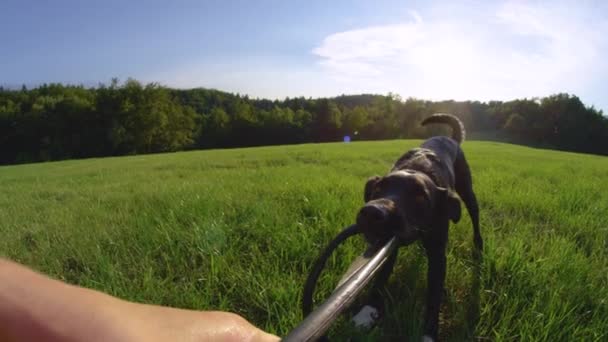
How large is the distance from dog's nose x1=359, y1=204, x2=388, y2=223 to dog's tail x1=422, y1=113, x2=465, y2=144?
2.33 m

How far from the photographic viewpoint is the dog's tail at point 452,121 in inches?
130

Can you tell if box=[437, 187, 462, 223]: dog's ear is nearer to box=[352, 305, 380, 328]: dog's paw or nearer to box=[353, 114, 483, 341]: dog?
box=[353, 114, 483, 341]: dog

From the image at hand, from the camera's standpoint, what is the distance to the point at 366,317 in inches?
67.5

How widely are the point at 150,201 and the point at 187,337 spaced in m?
4.00

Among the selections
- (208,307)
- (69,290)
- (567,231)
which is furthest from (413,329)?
(567,231)

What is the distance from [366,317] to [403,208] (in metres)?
0.70

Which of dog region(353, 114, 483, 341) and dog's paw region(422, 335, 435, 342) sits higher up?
dog region(353, 114, 483, 341)

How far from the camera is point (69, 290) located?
19.7 inches

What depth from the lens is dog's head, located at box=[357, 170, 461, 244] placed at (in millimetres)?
1338

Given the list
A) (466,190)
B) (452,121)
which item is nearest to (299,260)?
(466,190)

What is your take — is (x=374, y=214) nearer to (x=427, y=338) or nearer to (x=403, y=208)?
(x=403, y=208)

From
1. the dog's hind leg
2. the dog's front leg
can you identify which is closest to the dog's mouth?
the dog's front leg

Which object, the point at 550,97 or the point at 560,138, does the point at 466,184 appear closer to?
the point at 560,138

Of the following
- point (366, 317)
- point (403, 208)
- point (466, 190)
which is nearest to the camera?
point (403, 208)
